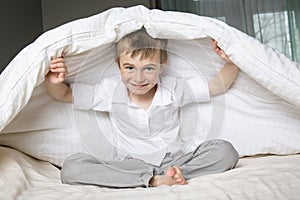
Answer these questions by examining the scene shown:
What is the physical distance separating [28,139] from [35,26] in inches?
56.1

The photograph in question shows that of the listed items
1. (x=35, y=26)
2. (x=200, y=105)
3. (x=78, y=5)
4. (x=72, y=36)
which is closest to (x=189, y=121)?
(x=200, y=105)

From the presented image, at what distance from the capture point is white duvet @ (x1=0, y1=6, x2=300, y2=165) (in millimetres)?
1039

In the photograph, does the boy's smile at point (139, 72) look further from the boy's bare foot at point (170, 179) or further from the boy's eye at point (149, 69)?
the boy's bare foot at point (170, 179)

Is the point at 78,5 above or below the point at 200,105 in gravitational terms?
above

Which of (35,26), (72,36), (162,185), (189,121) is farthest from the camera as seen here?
(35,26)

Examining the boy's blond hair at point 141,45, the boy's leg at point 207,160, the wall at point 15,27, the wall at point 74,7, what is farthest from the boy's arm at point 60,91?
the wall at point 74,7

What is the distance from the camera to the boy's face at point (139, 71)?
103 cm

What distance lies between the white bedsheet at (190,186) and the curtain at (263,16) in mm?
1739

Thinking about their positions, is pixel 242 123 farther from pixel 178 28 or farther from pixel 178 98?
pixel 178 28

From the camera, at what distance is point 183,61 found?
116 centimetres

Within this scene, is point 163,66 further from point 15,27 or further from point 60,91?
point 15,27

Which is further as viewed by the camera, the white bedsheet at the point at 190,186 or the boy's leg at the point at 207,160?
the boy's leg at the point at 207,160

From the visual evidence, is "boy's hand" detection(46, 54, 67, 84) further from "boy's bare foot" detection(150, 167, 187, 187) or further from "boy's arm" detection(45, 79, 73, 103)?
"boy's bare foot" detection(150, 167, 187, 187)

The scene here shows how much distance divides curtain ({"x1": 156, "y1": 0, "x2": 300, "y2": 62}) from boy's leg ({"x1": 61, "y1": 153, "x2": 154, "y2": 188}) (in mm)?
1861
